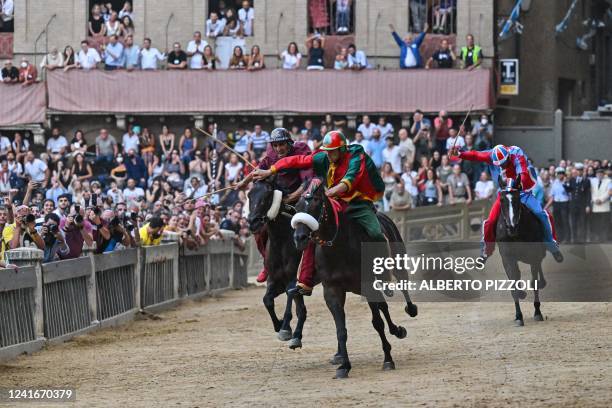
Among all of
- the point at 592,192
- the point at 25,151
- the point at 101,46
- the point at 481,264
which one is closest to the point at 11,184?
the point at 25,151

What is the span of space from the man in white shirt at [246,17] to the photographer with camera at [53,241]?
2110 centimetres

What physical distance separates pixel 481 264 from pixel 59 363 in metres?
5.93

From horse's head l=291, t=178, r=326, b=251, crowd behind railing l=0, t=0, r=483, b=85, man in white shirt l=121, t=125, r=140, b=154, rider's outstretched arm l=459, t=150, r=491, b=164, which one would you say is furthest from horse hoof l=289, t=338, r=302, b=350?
crowd behind railing l=0, t=0, r=483, b=85

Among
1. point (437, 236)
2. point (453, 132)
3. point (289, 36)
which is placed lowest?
point (437, 236)

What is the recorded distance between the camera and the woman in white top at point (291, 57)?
127 ft

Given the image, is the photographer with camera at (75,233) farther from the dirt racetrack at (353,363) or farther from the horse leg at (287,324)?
the horse leg at (287,324)

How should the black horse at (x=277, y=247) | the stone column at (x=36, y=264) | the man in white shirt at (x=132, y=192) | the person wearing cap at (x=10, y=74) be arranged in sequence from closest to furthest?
1. the black horse at (x=277, y=247)
2. the stone column at (x=36, y=264)
3. the man in white shirt at (x=132, y=192)
4. the person wearing cap at (x=10, y=74)

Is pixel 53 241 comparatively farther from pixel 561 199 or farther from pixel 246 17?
pixel 246 17

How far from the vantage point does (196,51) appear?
38969mm

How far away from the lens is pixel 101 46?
39656 mm

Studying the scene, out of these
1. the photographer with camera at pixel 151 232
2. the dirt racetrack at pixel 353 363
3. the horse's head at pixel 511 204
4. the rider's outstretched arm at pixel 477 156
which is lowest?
the dirt racetrack at pixel 353 363

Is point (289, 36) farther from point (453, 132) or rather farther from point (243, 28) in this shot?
point (453, 132)

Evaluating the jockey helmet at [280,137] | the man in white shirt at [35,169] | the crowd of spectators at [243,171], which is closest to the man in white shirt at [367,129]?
the crowd of spectators at [243,171]

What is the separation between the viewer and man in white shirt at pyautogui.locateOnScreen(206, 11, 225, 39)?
39.7 metres
